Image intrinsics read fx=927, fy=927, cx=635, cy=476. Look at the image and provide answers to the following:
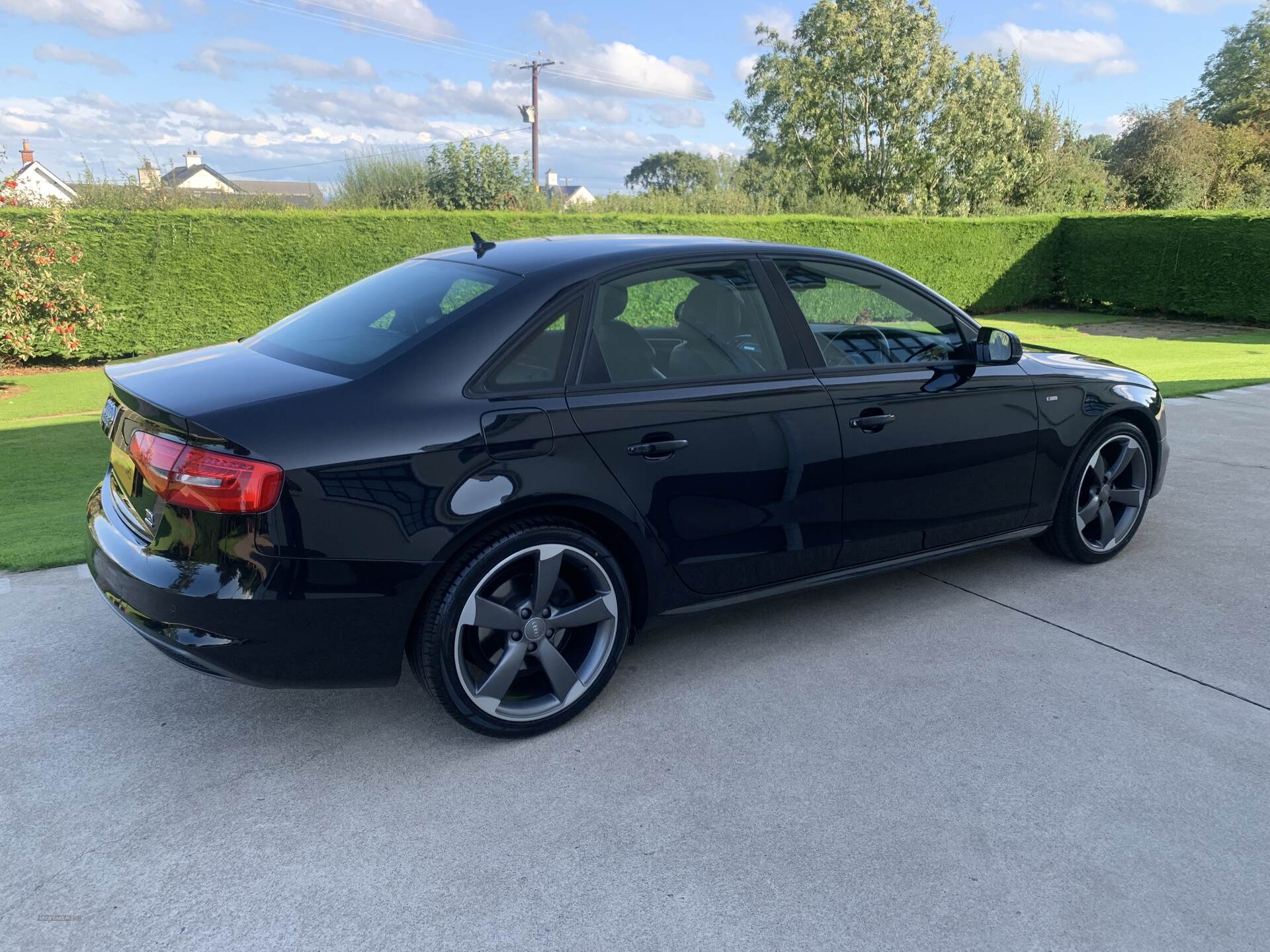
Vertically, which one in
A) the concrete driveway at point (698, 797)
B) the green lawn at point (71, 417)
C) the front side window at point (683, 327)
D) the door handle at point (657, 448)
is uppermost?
the front side window at point (683, 327)

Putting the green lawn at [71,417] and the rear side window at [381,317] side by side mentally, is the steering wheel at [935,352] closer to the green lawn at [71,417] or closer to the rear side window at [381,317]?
the rear side window at [381,317]

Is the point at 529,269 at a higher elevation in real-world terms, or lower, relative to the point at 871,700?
higher

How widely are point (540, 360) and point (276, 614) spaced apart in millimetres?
1100

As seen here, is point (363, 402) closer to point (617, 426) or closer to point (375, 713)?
point (617, 426)

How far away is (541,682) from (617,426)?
88 centimetres

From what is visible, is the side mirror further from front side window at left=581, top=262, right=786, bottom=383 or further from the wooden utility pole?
the wooden utility pole

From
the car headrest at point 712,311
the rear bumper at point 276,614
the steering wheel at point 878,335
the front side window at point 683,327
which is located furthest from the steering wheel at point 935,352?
the rear bumper at point 276,614

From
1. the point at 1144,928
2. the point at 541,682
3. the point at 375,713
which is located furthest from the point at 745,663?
the point at 1144,928

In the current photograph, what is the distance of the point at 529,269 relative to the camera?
3.19 m

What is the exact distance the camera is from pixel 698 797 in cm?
269

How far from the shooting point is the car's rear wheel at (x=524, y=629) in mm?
2777

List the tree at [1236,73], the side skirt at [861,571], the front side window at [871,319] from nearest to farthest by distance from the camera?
the side skirt at [861,571], the front side window at [871,319], the tree at [1236,73]

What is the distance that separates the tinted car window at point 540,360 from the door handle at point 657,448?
0.32m

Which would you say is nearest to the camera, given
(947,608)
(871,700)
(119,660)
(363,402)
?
(363,402)
